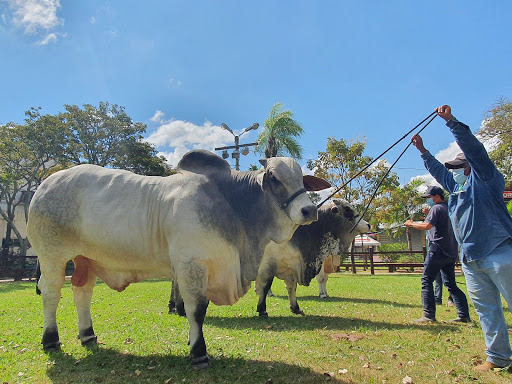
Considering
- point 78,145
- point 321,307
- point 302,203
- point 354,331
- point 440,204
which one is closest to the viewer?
point 302,203

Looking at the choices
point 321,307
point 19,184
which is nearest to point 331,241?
point 321,307

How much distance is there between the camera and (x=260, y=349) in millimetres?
4844

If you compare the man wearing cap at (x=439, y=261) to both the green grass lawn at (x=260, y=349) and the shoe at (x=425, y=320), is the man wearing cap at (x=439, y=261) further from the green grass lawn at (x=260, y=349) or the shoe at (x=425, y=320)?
the green grass lawn at (x=260, y=349)

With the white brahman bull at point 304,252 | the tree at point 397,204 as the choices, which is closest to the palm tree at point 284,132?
the tree at point 397,204

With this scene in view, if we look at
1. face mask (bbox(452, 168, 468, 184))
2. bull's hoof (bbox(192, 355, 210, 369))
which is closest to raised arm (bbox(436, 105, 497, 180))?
face mask (bbox(452, 168, 468, 184))

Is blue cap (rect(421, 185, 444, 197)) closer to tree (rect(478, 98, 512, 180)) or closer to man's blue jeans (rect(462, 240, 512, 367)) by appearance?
man's blue jeans (rect(462, 240, 512, 367))

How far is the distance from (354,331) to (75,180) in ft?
14.7

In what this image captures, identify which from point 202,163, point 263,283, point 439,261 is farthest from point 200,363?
point 439,261

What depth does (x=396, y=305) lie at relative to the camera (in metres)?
8.63

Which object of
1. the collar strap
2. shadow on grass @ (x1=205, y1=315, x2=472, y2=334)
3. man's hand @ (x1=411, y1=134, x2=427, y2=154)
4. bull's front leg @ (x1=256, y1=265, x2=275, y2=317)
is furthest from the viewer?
bull's front leg @ (x1=256, y1=265, x2=275, y2=317)

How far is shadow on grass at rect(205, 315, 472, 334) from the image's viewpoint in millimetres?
6012

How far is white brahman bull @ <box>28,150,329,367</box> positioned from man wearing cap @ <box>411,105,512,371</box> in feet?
5.45

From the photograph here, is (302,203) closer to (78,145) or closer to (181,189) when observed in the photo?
(181,189)

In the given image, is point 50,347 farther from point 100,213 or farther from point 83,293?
point 100,213
